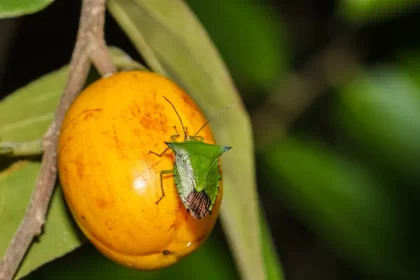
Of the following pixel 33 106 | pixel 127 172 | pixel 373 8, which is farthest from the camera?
pixel 373 8

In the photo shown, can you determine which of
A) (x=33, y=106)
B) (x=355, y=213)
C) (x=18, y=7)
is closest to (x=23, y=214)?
(x=33, y=106)

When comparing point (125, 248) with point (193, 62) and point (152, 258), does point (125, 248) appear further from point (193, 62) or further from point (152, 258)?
point (193, 62)

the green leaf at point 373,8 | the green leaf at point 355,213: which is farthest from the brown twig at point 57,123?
the green leaf at point 355,213

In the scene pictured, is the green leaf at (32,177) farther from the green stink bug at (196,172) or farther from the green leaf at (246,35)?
the green leaf at (246,35)

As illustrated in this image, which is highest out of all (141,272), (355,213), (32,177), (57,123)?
(57,123)

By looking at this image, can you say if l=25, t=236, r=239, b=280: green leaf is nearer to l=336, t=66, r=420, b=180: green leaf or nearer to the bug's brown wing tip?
l=336, t=66, r=420, b=180: green leaf

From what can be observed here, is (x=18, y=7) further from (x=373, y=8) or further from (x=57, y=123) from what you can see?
(x=373, y=8)
